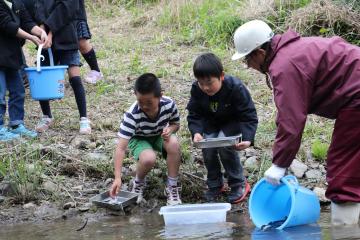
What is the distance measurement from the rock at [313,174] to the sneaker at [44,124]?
93.3 inches

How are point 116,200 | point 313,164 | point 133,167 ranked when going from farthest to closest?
point 313,164
point 133,167
point 116,200

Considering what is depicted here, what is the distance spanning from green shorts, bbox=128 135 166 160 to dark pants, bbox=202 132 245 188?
1.07 ft

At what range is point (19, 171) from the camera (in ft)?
16.2

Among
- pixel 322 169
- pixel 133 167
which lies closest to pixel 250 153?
pixel 322 169

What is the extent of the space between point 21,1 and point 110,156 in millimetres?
1691

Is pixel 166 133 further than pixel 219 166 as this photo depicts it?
No

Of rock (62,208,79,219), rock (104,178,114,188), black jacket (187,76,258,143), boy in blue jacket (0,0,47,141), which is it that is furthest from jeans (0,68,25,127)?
black jacket (187,76,258,143)

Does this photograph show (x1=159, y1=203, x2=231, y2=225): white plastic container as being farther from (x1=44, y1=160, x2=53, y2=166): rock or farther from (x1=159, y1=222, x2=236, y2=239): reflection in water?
(x1=44, y1=160, x2=53, y2=166): rock

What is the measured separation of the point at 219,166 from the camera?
4.97 m

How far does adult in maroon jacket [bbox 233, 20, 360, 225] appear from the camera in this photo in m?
3.70

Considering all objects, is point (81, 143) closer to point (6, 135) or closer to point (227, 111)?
point (6, 135)

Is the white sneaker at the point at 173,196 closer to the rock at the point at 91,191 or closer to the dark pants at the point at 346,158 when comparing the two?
the rock at the point at 91,191

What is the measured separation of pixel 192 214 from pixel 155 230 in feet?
0.84

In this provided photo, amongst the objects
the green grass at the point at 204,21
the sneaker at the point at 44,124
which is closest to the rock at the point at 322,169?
the sneaker at the point at 44,124
